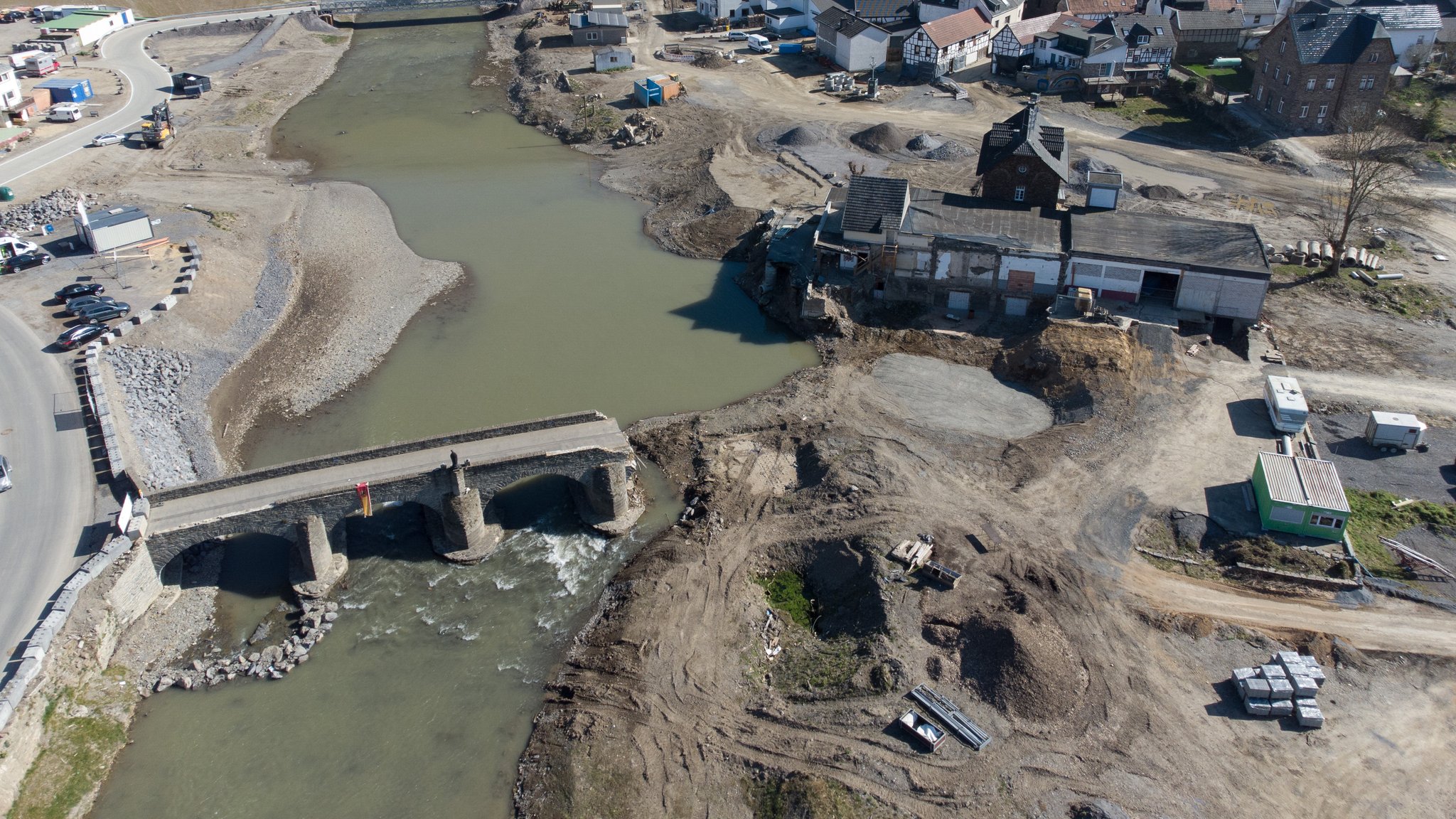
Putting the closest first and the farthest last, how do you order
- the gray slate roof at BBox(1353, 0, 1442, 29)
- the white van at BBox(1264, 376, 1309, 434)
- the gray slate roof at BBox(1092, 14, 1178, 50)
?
the white van at BBox(1264, 376, 1309, 434)
the gray slate roof at BBox(1353, 0, 1442, 29)
the gray slate roof at BBox(1092, 14, 1178, 50)

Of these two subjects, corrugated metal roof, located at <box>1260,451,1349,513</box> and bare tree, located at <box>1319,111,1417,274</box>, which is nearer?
corrugated metal roof, located at <box>1260,451,1349,513</box>

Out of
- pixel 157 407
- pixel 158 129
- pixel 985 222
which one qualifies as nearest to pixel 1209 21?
pixel 985 222

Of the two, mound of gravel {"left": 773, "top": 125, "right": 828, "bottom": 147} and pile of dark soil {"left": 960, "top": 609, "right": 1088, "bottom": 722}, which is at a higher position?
mound of gravel {"left": 773, "top": 125, "right": 828, "bottom": 147}

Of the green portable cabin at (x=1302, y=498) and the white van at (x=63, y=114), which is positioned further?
the white van at (x=63, y=114)

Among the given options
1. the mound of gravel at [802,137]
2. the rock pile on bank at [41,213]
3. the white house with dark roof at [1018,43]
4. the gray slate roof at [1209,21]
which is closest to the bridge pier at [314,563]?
the rock pile on bank at [41,213]

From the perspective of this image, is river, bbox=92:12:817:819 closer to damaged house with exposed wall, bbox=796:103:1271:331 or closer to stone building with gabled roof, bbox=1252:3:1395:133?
damaged house with exposed wall, bbox=796:103:1271:331

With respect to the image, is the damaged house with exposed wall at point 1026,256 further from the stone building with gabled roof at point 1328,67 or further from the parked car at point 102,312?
the parked car at point 102,312

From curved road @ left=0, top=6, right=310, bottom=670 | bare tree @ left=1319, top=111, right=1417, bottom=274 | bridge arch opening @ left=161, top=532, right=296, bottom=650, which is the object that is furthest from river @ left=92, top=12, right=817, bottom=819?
bare tree @ left=1319, top=111, right=1417, bottom=274
